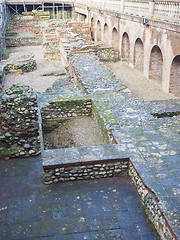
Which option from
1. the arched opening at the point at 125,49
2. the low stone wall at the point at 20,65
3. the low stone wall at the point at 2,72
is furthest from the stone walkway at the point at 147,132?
the arched opening at the point at 125,49

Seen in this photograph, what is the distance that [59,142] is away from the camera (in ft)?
24.1

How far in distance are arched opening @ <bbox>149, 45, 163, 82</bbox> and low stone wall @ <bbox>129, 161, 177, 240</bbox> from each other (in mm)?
8393

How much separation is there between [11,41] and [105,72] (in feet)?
47.5

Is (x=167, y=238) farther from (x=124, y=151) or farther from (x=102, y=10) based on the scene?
(x=102, y=10)

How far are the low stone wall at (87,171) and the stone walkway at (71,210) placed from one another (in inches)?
4.6

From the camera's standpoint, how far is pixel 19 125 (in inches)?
273

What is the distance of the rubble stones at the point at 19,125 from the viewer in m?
6.45

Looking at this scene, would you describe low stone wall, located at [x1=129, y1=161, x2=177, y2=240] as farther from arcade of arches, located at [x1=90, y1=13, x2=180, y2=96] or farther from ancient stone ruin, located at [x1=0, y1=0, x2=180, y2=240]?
arcade of arches, located at [x1=90, y1=13, x2=180, y2=96]

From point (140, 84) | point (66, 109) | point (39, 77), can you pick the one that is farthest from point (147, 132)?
point (39, 77)

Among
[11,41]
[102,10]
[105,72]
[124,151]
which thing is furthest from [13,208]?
[11,41]

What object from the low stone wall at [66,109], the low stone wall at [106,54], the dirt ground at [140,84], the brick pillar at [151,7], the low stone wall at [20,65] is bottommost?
the low stone wall at [66,109]

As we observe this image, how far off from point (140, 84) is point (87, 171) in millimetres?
7653

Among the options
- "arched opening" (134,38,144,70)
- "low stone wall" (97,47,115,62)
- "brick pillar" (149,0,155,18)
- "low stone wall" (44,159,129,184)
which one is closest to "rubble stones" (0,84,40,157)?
"low stone wall" (44,159,129,184)

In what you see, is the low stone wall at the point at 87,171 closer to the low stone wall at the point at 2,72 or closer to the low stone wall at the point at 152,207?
the low stone wall at the point at 152,207
